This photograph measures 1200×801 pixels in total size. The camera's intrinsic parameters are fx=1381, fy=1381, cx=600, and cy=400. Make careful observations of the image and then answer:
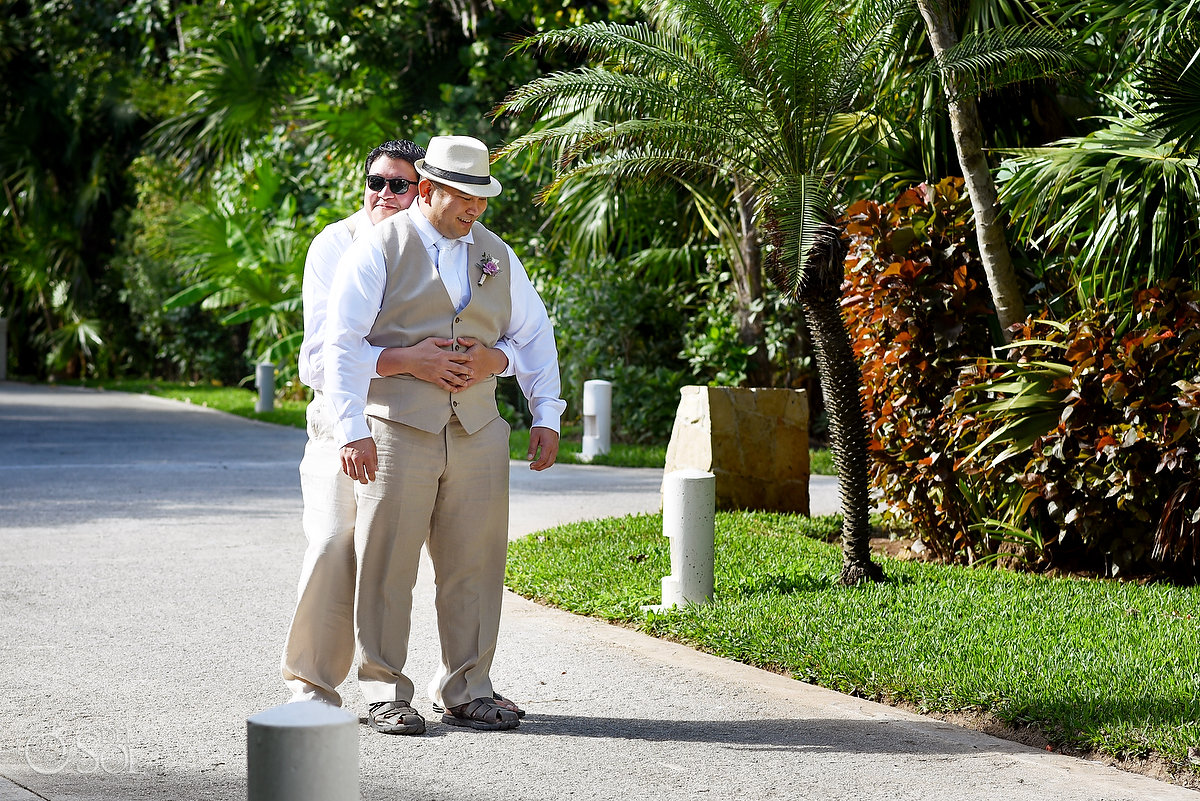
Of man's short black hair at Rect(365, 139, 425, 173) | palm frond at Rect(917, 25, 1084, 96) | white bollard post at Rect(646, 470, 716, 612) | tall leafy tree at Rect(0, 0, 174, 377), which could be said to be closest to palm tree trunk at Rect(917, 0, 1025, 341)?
palm frond at Rect(917, 25, 1084, 96)

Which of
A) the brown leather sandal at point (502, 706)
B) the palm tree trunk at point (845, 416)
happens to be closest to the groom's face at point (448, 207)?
the brown leather sandal at point (502, 706)

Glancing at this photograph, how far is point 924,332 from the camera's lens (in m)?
8.28

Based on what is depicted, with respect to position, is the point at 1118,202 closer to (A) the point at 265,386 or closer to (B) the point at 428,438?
(B) the point at 428,438

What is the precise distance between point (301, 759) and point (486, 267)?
7.83 feet

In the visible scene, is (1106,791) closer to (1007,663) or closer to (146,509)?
(1007,663)

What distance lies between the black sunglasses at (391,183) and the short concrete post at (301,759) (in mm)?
2824

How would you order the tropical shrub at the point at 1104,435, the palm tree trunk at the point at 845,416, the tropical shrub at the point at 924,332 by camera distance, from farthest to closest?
the tropical shrub at the point at 924,332 < the palm tree trunk at the point at 845,416 < the tropical shrub at the point at 1104,435

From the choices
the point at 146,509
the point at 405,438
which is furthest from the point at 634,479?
the point at 405,438

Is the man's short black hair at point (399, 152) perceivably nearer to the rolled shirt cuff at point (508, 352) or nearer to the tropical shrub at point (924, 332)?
the rolled shirt cuff at point (508, 352)

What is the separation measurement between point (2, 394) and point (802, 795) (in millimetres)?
22416

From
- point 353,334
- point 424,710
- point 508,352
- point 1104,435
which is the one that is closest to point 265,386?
point 1104,435

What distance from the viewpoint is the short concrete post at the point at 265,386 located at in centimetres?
1997

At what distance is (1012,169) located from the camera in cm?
827

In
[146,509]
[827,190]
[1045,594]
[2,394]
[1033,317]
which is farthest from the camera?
[2,394]
